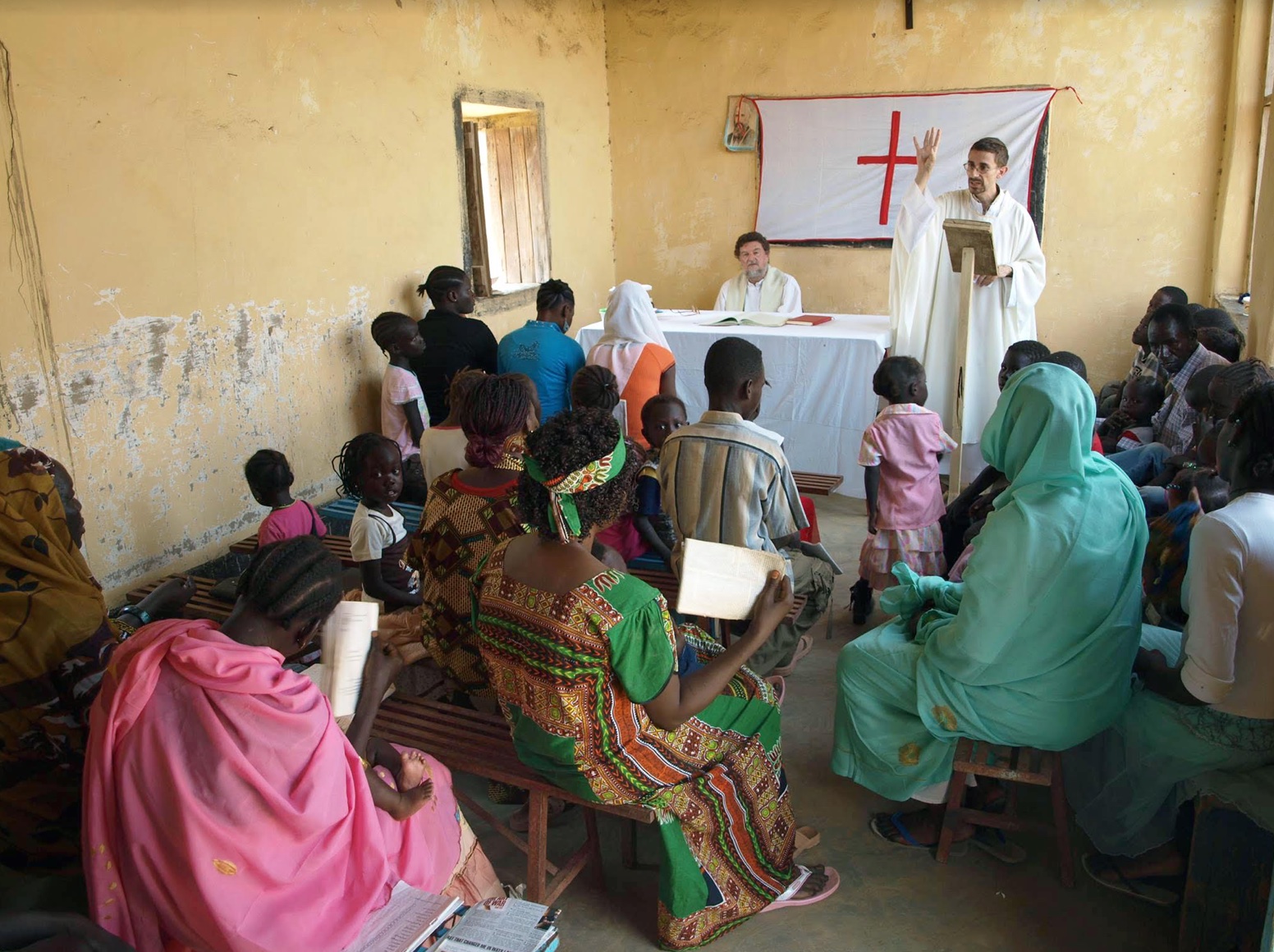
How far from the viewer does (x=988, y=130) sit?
7.67 m

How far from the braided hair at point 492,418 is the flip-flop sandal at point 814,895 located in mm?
1464

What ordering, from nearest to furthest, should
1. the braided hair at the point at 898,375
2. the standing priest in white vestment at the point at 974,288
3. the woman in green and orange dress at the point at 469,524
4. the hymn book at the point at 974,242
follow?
the woman in green and orange dress at the point at 469,524
the braided hair at the point at 898,375
the hymn book at the point at 974,242
the standing priest in white vestment at the point at 974,288

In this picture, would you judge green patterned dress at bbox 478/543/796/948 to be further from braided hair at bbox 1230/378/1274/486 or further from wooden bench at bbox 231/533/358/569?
wooden bench at bbox 231/533/358/569

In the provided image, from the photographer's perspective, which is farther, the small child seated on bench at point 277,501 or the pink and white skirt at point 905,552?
the pink and white skirt at point 905,552

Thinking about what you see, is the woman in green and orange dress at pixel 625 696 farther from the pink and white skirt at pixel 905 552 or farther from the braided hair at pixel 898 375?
the braided hair at pixel 898 375

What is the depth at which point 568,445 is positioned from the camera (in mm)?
2027

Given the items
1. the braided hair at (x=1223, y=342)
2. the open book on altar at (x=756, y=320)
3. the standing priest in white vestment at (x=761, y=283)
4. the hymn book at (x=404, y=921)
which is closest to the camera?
the hymn book at (x=404, y=921)

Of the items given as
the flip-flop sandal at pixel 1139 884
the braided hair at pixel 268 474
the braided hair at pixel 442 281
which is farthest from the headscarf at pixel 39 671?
the braided hair at pixel 442 281

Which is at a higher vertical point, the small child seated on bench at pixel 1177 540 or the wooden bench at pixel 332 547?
the small child seated on bench at pixel 1177 540

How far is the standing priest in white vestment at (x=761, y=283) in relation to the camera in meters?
7.38

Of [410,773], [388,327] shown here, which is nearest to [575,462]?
[410,773]

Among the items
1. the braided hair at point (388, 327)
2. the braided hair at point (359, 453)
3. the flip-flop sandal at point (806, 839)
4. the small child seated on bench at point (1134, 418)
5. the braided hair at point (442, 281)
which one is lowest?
Answer: the flip-flop sandal at point (806, 839)

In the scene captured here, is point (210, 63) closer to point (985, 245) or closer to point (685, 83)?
point (985, 245)

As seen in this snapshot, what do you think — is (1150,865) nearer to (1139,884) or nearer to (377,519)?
(1139,884)
